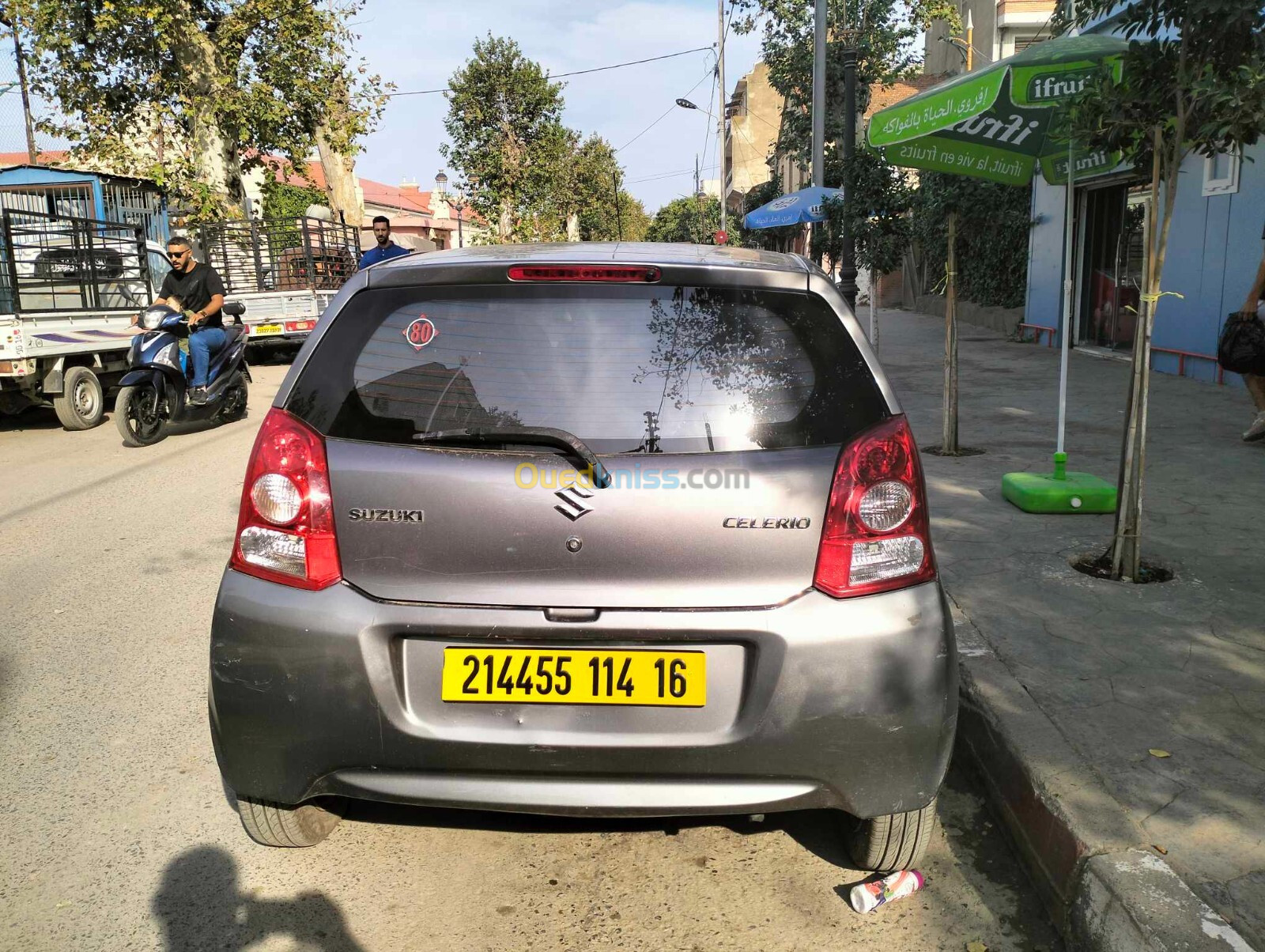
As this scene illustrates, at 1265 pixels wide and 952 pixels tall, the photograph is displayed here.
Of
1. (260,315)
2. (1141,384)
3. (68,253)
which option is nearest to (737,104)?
(260,315)

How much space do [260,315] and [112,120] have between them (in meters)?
6.03

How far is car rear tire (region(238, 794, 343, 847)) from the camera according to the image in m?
2.77

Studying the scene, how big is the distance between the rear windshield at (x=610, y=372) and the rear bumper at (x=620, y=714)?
1.38 feet

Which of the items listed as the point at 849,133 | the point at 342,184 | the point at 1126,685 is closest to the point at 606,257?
the point at 1126,685

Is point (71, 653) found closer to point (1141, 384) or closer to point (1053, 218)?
point (1141, 384)

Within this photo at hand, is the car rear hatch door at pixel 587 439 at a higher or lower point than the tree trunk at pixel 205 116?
lower

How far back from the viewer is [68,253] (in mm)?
11836

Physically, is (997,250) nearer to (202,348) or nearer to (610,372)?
(202,348)

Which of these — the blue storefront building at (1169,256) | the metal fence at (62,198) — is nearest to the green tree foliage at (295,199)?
the metal fence at (62,198)

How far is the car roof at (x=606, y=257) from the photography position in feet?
8.72

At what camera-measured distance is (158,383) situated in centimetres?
984

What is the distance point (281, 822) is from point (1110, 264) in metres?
15.4

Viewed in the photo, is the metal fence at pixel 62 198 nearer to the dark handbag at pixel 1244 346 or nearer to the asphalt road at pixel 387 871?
the asphalt road at pixel 387 871

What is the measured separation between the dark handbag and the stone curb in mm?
5002
